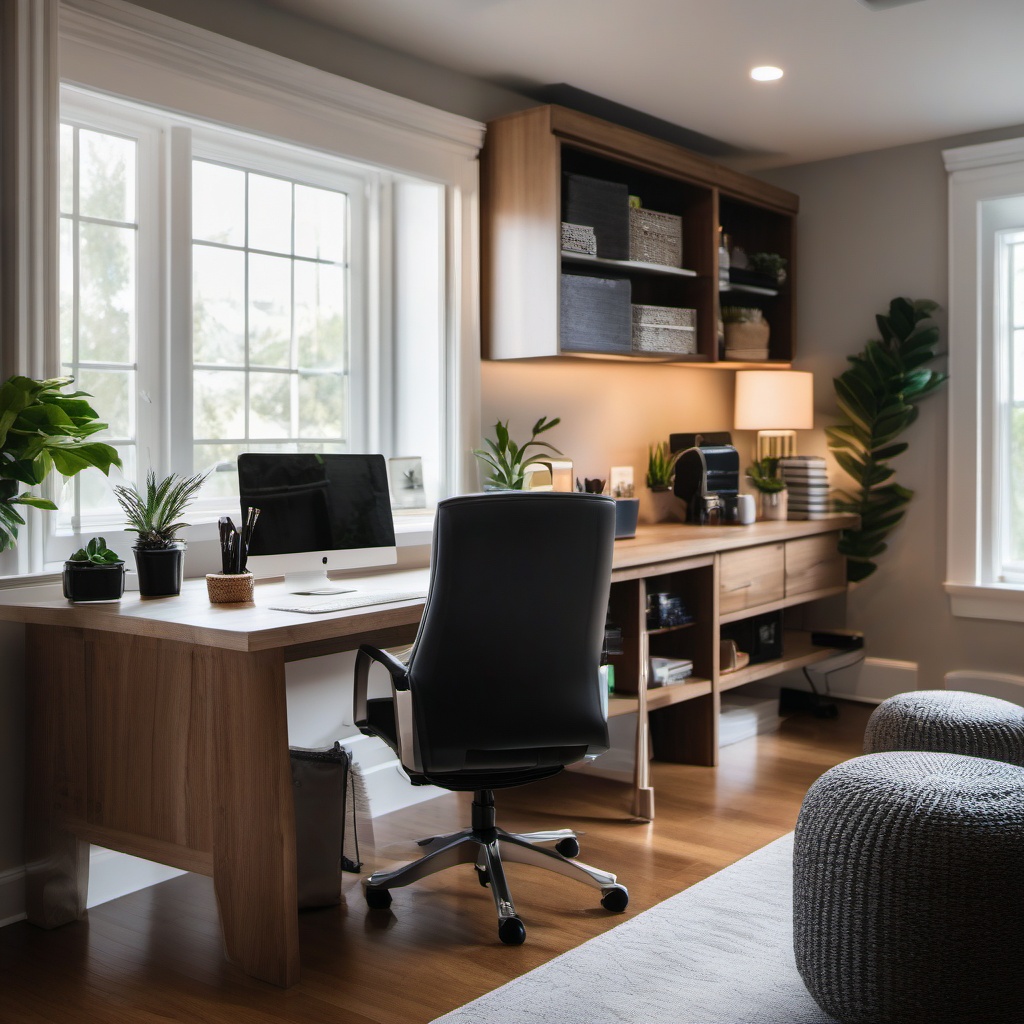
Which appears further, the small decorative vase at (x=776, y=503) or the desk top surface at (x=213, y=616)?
the small decorative vase at (x=776, y=503)

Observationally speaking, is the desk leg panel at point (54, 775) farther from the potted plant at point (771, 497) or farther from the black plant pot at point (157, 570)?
the potted plant at point (771, 497)

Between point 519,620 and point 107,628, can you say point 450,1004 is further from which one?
point 107,628

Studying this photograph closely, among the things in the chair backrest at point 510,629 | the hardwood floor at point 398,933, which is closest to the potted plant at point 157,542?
the chair backrest at point 510,629

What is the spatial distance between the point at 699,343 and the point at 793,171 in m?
1.18

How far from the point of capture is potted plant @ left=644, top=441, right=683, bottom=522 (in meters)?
4.61

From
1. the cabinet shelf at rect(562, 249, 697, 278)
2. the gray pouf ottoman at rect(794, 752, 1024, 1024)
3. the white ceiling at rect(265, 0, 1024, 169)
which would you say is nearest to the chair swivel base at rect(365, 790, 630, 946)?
the gray pouf ottoman at rect(794, 752, 1024, 1024)

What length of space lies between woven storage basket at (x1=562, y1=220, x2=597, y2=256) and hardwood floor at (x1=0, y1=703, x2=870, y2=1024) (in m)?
1.84

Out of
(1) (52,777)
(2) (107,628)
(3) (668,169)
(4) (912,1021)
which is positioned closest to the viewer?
(4) (912,1021)

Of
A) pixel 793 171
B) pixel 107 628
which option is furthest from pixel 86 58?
pixel 793 171

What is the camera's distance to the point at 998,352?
4590 millimetres

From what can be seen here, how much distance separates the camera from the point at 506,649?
8.07 ft

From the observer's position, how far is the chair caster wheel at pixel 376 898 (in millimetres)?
2746

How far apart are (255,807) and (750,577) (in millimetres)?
2354

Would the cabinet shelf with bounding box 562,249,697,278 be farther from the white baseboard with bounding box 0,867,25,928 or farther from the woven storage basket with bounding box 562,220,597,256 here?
the white baseboard with bounding box 0,867,25,928
